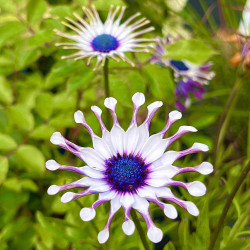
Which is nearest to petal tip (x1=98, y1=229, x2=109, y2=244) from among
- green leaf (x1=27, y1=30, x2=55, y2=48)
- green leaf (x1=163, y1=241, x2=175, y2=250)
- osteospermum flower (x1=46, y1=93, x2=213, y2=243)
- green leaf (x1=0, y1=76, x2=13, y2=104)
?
osteospermum flower (x1=46, y1=93, x2=213, y2=243)

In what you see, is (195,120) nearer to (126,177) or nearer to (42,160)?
(42,160)

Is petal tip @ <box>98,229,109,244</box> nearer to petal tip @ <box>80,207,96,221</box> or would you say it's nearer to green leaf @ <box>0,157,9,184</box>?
petal tip @ <box>80,207,96,221</box>

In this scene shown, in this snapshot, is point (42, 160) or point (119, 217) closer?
point (119, 217)

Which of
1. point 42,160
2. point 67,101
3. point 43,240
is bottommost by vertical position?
point 43,240

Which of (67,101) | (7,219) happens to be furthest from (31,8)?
(7,219)

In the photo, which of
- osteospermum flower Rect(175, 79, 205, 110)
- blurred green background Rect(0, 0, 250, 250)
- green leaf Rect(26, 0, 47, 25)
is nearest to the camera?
blurred green background Rect(0, 0, 250, 250)

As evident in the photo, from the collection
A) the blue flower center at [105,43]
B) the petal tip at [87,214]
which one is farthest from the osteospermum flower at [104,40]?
the petal tip at [87,214]
